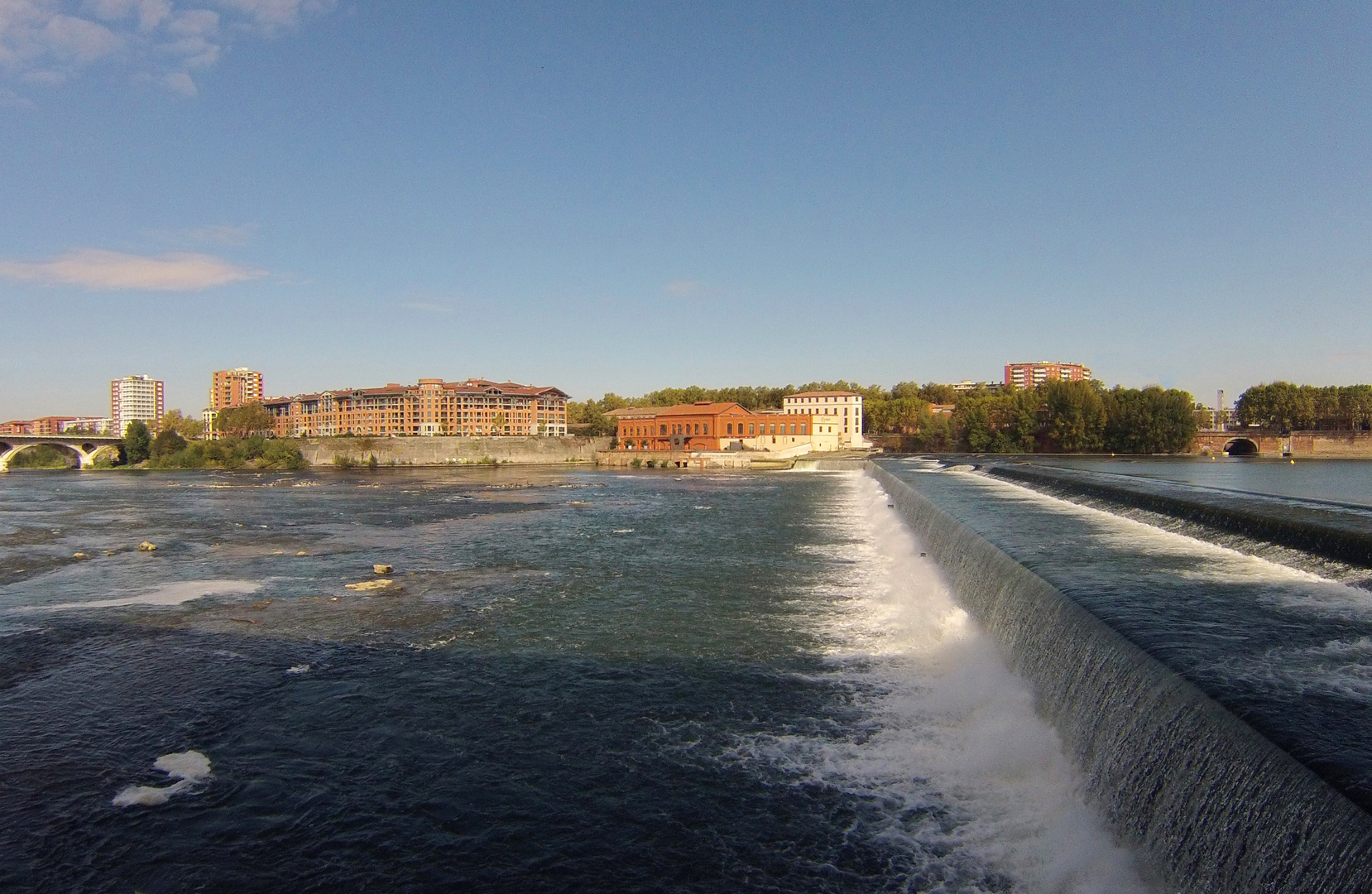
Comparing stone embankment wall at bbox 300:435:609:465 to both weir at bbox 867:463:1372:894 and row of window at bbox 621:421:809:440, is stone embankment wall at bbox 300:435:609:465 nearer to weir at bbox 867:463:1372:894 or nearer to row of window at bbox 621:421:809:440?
row of window at bbox 621:421:809:440

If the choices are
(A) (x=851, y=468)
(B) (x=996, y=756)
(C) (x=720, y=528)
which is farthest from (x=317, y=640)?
(A) (x=851, y=468)

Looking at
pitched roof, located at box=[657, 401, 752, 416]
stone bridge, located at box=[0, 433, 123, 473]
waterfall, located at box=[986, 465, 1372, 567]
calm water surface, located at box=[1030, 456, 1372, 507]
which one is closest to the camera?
waterfall, located at box=[986, 465, 1372, 567]

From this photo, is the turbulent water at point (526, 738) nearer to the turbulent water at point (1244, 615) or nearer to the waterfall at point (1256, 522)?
the turbulent water at point (1244, 615)

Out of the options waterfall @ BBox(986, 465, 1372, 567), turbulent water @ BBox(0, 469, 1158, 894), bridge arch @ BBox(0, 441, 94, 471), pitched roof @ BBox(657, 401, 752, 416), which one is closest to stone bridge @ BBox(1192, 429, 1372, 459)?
pitched roof @ BBox(657, 401, 752, 416)

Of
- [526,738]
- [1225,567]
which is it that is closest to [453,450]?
[526,738]

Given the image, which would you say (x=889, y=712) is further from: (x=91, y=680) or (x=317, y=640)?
(x=91, y=680)

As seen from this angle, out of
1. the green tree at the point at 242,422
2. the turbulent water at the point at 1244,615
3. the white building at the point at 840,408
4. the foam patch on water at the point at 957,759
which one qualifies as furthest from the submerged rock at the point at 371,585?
the green tree at the point at 242,422

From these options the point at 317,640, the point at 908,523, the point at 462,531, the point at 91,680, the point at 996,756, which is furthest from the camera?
the point at 462,531
